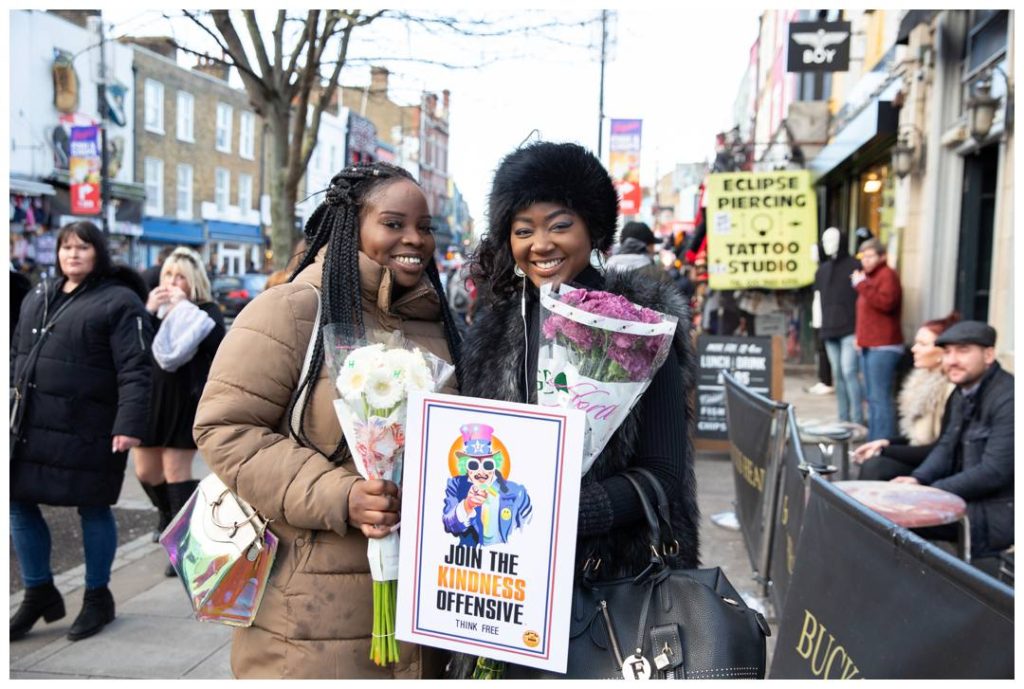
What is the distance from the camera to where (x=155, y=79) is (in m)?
32.0

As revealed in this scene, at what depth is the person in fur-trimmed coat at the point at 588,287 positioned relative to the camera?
188 cm

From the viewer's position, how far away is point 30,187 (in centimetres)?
2416

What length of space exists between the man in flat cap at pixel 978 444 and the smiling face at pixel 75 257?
408 cm

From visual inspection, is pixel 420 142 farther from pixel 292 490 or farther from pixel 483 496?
pixel 483 496

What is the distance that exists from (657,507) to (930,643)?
78 cm

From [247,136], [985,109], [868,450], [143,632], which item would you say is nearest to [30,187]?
[247,136]

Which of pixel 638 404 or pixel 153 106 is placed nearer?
pixel 638 404

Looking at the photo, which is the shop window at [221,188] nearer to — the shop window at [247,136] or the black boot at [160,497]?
the shop window at [247,136]

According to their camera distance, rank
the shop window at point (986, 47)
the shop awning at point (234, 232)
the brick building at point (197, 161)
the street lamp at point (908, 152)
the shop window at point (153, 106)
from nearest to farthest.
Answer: the shop window at point (986, 47) → the street lamp at point (908, 152) → the shop window at point (153, 106) → the brick building at point (197, 161) → the shop awning at point (234, 232)

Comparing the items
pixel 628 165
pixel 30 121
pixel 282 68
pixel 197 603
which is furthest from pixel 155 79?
pixel 197 603

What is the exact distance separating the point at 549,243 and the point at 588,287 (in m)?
0.14

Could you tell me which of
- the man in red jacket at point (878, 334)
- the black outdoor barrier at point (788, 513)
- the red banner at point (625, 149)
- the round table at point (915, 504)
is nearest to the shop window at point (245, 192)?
the red banner at point (625, 149)

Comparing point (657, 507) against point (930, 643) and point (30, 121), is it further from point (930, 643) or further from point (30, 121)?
point (30, 121)

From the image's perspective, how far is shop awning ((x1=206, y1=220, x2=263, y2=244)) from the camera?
121ft
